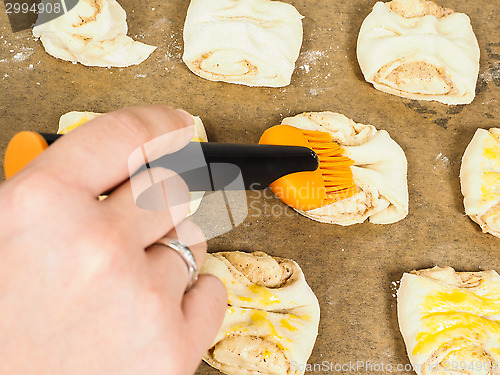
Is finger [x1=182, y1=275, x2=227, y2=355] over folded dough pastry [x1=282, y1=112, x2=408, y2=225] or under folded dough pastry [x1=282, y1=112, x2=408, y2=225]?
over

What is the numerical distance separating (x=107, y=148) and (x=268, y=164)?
24.6 inches

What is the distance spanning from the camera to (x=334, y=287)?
1.66 m

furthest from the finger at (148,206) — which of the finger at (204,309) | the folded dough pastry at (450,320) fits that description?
the folded dough pastry at (450,320)

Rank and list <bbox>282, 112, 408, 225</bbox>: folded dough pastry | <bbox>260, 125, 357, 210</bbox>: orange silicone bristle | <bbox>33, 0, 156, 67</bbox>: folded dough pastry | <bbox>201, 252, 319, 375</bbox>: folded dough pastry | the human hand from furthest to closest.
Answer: <bbox>33, 0, 156, 67</bbox>: folded dough pastry → <bbox>282, 112, 408, 225</bbox>: folded dough pastry → <bbox>260, 125, 357, 210</bbox>: orange silicone bristle → <bbox>201, 252, 319, 375</bbox>: folded dough pastry → the human hand

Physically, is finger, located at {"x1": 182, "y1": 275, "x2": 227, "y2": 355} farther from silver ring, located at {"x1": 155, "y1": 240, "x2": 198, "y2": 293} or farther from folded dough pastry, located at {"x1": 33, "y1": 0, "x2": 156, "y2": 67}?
folded dough pastry, located at {"x1": 33, "y1": 0, "x2": 156, "y2": 67}

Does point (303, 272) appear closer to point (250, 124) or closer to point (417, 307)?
point (417, 307)

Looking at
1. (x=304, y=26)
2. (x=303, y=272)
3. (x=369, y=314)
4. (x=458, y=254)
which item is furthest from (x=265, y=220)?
(x=304, y=26)

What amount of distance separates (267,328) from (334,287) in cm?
31

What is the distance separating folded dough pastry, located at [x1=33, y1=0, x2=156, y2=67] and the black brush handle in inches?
32.0

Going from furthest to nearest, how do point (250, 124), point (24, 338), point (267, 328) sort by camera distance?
1. point (250, 124)
2. point (267, 328)
3. point (24, 338)

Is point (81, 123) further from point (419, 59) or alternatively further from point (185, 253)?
point (419, 59)

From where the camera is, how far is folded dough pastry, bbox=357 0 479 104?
1.94m

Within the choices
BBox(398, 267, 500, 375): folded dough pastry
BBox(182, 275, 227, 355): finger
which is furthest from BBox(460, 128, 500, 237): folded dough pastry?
BBox(182, 275, 227, 355): finger

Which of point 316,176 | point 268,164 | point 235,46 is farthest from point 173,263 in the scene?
point 235,46
